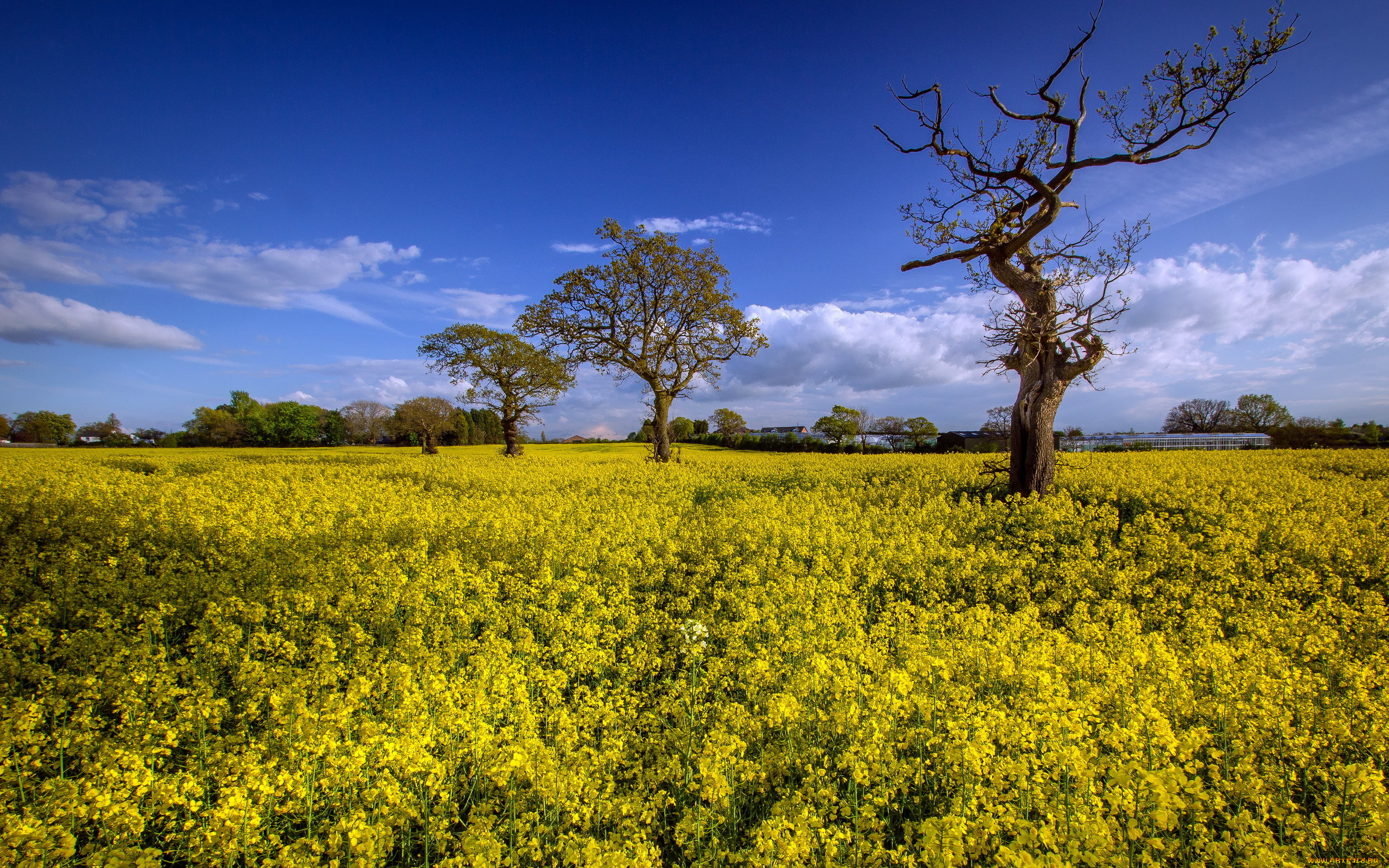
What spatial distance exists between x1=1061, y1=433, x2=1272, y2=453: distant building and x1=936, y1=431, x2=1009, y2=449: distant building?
4641 millimetres

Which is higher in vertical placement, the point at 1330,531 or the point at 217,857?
the point at 1330,531

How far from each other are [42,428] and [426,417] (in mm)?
55612

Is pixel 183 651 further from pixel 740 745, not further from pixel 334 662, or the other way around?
pixel 740 745

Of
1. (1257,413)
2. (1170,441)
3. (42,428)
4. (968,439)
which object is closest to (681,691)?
(968,439)

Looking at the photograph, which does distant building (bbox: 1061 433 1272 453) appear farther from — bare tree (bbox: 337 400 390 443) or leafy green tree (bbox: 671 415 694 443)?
bare tree (bbox: 337 400 390 443)

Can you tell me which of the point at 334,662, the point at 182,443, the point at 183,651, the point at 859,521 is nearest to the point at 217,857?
the point at 334,662

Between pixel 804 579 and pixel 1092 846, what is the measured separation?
3921 millimetres

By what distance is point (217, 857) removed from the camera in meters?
2.56

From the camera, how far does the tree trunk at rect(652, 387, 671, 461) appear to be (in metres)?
23.8

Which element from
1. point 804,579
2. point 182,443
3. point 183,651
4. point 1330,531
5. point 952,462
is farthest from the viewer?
point 182,443

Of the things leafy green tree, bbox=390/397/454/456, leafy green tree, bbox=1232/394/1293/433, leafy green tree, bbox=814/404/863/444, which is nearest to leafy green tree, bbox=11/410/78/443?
leafy green tree, bbox=390/397/454/456

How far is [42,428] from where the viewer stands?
55.4m

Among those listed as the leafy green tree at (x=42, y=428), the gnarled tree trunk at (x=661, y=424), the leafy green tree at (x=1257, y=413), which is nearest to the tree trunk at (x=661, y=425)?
the gnarled tree trunk at (x=661, y=424)

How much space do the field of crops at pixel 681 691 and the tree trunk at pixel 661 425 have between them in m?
Result: 15.0
